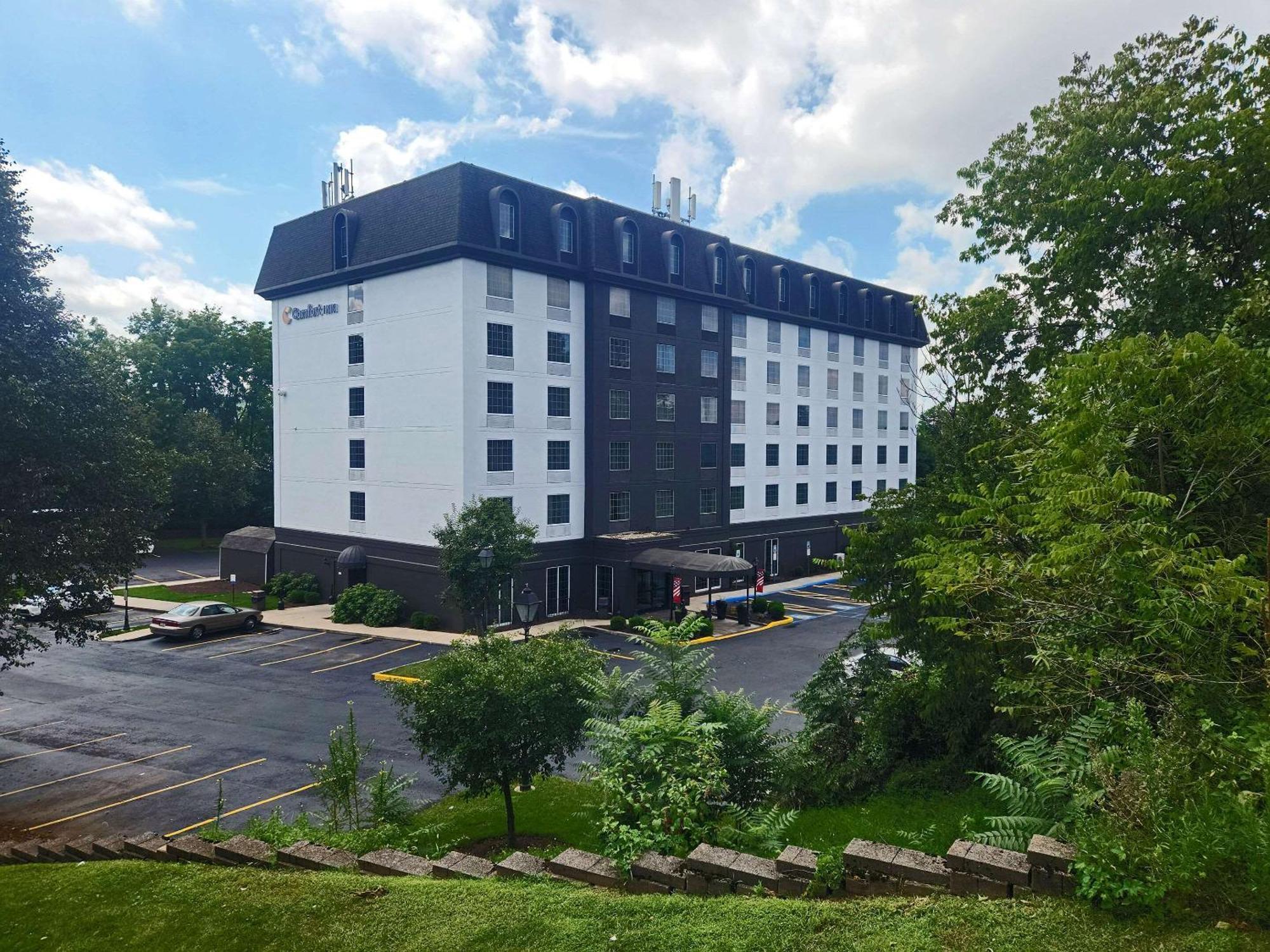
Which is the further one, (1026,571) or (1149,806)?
(1026,571)

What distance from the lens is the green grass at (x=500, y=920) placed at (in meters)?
4.98

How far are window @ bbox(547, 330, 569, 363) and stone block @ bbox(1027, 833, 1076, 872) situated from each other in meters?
32.1

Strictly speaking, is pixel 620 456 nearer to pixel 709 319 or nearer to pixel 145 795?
pixel 709 319

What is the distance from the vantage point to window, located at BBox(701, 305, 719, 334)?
4284 centimetres

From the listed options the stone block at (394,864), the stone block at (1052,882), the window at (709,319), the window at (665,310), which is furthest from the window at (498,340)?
the stone block at (1052,882)

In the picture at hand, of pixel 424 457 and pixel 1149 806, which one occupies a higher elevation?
pixel 424 457

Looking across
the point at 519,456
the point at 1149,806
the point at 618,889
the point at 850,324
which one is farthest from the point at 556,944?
the point at 850,324

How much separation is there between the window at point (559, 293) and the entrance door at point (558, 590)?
476 inches

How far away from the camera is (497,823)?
45.3ft

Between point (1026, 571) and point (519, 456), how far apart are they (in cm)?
2807

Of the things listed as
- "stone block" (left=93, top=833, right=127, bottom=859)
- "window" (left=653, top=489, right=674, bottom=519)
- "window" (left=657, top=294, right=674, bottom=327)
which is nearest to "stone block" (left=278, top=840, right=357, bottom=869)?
"stone block" (left=93, top=833, right=127, bottom=859)

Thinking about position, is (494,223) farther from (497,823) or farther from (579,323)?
(497,823)

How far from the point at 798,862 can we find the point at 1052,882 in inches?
71.3

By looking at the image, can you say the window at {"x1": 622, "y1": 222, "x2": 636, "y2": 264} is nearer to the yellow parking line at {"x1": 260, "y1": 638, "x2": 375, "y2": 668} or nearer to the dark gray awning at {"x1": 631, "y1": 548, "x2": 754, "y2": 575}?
the dark gray awning at {"x1": 631, "y1": 548, "x2": 754, "y2": 575}
